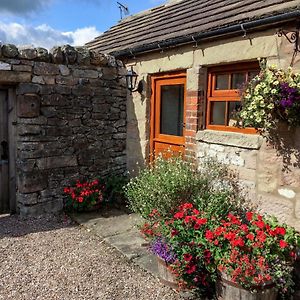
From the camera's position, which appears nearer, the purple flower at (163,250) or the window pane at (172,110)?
the purple flower at (163,250)

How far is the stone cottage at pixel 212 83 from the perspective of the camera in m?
3.70

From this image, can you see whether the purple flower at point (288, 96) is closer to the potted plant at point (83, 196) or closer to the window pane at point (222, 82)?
the window pane at point (222, 82)

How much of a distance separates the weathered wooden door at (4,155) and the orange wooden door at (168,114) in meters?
2.50

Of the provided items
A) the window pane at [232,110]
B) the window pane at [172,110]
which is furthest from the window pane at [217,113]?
the window pane at [172,110]

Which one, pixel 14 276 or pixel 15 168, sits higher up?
pixel 15 168

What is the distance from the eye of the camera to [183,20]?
567 cm

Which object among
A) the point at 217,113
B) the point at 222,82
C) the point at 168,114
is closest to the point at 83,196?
the point at 168,114

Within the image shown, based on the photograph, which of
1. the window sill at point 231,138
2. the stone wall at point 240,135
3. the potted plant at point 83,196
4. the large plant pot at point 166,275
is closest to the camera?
the large plant pot at point 166,275

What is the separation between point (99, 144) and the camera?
597 centimetres

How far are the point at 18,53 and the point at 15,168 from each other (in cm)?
186

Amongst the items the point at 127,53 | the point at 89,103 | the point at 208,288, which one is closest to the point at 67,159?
the point at 89,103

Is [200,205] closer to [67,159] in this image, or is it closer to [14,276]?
[14,276]

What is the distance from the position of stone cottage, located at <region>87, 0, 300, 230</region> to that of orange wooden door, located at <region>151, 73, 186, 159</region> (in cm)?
2

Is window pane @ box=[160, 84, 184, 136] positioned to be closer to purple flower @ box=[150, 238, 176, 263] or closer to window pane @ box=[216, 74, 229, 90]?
window pane @ box=[216, 74, 229, 90]
